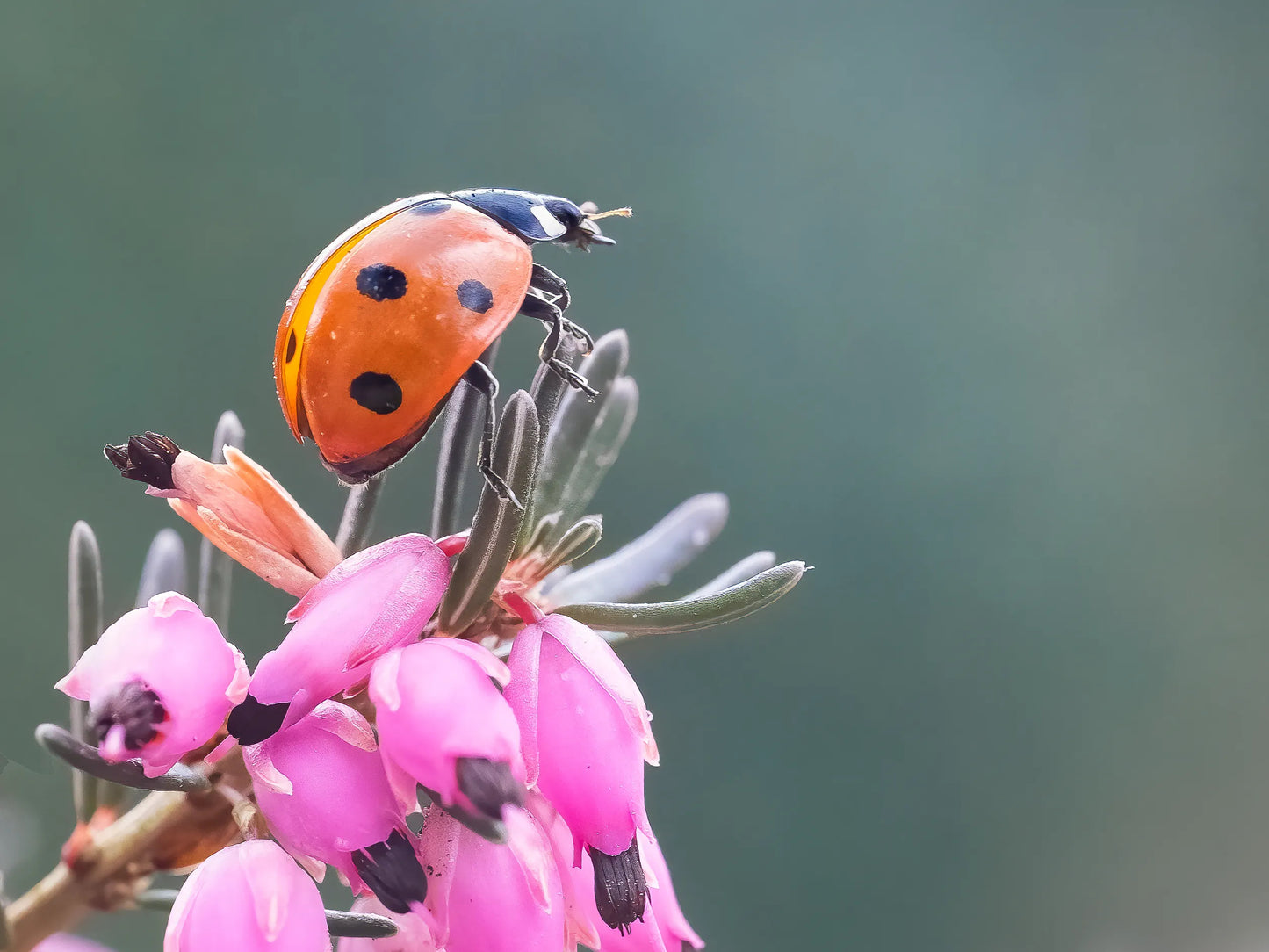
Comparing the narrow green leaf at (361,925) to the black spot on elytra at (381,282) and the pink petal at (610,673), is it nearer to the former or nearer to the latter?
the pink petal at (610,673)

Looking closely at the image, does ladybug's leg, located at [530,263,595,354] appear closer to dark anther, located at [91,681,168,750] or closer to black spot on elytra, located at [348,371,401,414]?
black spot on elytra, located at [348,371,401,414]

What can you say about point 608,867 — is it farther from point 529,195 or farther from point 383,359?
point 529,195

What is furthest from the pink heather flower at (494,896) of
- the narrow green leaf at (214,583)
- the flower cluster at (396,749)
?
the narrow green leaf at (214,583)

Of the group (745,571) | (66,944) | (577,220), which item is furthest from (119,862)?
(577,220)

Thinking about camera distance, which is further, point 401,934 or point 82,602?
point 82,602

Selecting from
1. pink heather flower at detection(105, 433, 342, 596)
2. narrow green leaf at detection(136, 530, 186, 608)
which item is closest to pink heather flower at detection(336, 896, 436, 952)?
pink heather flower at detection(105, 433, 342, 596)

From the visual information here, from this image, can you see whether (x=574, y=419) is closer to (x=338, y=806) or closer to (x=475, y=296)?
(x=475, y=296)
